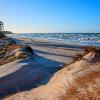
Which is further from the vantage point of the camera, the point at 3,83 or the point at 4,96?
the point at 3,83

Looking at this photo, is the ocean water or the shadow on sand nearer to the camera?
the shadow on sand

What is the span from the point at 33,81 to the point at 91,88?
23.3 feet

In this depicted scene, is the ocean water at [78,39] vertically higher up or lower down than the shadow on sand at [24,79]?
lower down

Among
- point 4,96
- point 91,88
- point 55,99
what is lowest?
point 4,96

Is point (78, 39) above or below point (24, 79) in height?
below

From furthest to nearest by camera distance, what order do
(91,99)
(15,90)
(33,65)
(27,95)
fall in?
(33,65) → (15,90) → (27,95) → (91,99)

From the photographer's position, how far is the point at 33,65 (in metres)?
15.5

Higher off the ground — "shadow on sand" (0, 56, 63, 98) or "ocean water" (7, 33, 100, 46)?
"shadow on sand" (0, 56, 63, 98)

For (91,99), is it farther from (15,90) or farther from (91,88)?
(15,90)

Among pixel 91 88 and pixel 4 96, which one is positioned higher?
pixel 91 88

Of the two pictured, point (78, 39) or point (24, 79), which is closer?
point (24, 79)

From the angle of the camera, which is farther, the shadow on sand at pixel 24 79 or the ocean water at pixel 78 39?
the ocean water at pixel 78 39

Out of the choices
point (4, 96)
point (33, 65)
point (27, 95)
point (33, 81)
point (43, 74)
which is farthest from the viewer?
point (33, 65)

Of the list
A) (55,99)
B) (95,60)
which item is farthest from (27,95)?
(95,60)
